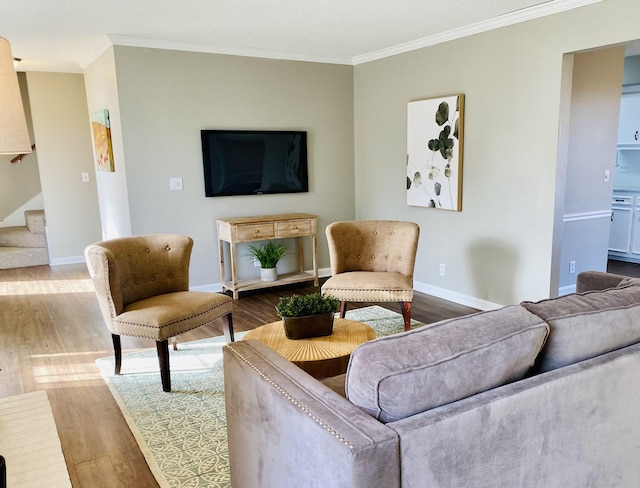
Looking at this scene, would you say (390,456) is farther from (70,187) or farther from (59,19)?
(70,187)

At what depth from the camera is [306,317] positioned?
2533mm

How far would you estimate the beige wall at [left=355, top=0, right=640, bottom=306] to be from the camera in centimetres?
361

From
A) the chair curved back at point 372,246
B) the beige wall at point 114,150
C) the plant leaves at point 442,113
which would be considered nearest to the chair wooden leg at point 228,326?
the chair curved back at point 372,246

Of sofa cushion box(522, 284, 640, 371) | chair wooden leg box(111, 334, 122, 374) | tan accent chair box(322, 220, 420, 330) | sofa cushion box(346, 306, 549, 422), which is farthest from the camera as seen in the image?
tan accent chair box(322, 220, 420, 330)

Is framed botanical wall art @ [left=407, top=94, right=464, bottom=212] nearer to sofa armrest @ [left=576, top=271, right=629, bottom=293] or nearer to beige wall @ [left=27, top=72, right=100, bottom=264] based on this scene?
sofa armrest @ [left=576, top=271, right=629, bottom=293]

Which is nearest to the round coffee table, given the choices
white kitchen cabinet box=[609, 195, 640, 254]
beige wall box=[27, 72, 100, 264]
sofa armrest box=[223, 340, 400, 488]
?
sofa armrest box=[223, 340, 400, 488]

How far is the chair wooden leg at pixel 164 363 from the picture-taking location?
2915 mm

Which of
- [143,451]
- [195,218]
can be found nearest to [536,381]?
[143,451]

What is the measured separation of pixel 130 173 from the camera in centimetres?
455

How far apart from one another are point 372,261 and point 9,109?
319 centimetres

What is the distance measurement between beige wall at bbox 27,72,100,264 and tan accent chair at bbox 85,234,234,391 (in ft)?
12.8

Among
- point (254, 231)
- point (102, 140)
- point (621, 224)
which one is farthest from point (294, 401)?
point (621, 224)

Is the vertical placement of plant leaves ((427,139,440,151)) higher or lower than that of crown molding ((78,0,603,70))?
lower

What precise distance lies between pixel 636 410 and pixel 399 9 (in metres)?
3.08
